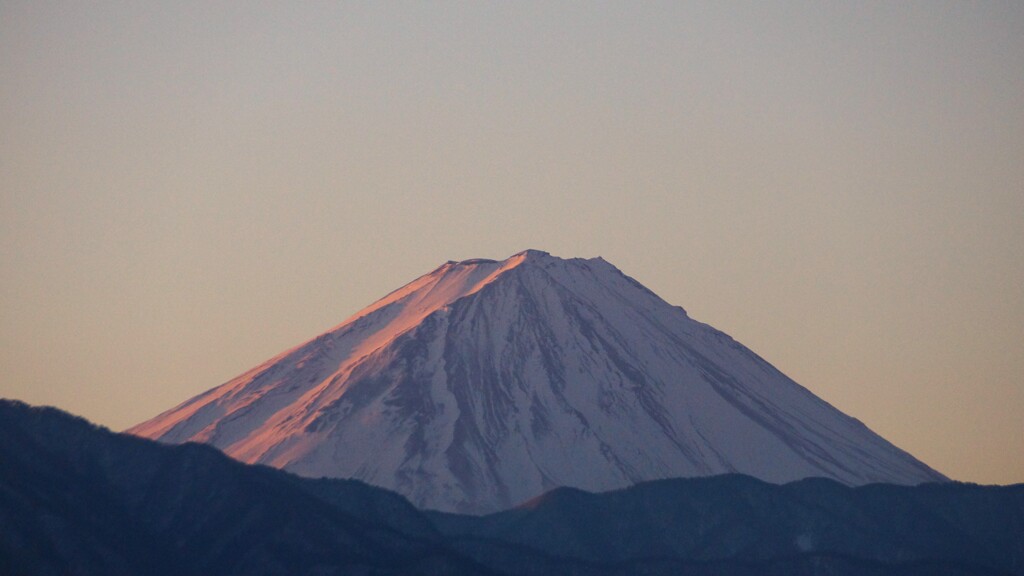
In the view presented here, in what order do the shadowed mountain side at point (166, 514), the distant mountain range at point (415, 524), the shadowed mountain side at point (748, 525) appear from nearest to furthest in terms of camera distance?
1. the shadowed mountain side at point (166, 514)
2. the distant mountain range at point (415, 524)
3. the shadowed mountain side at point (748, 525)

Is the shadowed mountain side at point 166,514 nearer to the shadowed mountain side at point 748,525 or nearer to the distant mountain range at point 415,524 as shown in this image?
the distant mountain range at point 415,524

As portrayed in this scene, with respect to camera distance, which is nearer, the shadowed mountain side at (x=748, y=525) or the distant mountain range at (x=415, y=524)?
the distant mountain range at (x=415, y=524)

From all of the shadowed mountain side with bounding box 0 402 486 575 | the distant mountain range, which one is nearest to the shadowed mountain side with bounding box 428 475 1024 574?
the distant mountain range

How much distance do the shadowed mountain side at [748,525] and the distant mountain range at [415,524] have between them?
15cm

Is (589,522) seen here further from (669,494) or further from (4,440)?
(4,440)

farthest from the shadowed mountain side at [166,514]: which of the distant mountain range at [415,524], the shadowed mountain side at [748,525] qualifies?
the shadowed mountain side at [748,525]

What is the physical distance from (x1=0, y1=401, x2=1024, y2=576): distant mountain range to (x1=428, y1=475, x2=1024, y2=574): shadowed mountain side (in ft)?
0.49

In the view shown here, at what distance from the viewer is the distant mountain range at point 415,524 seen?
12606cm

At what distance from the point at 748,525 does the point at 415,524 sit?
103 ft

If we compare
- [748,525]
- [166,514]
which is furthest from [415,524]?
[748,525]

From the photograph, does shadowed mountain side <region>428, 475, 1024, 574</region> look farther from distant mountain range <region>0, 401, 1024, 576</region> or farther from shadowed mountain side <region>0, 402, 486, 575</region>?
shadowed mountain side <region>0, 402, 486, 575</region>

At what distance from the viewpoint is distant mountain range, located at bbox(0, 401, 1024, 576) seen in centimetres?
→ 12606

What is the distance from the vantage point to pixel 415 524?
15038 centimetres

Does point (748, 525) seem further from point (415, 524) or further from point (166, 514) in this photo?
point (166, 514)
